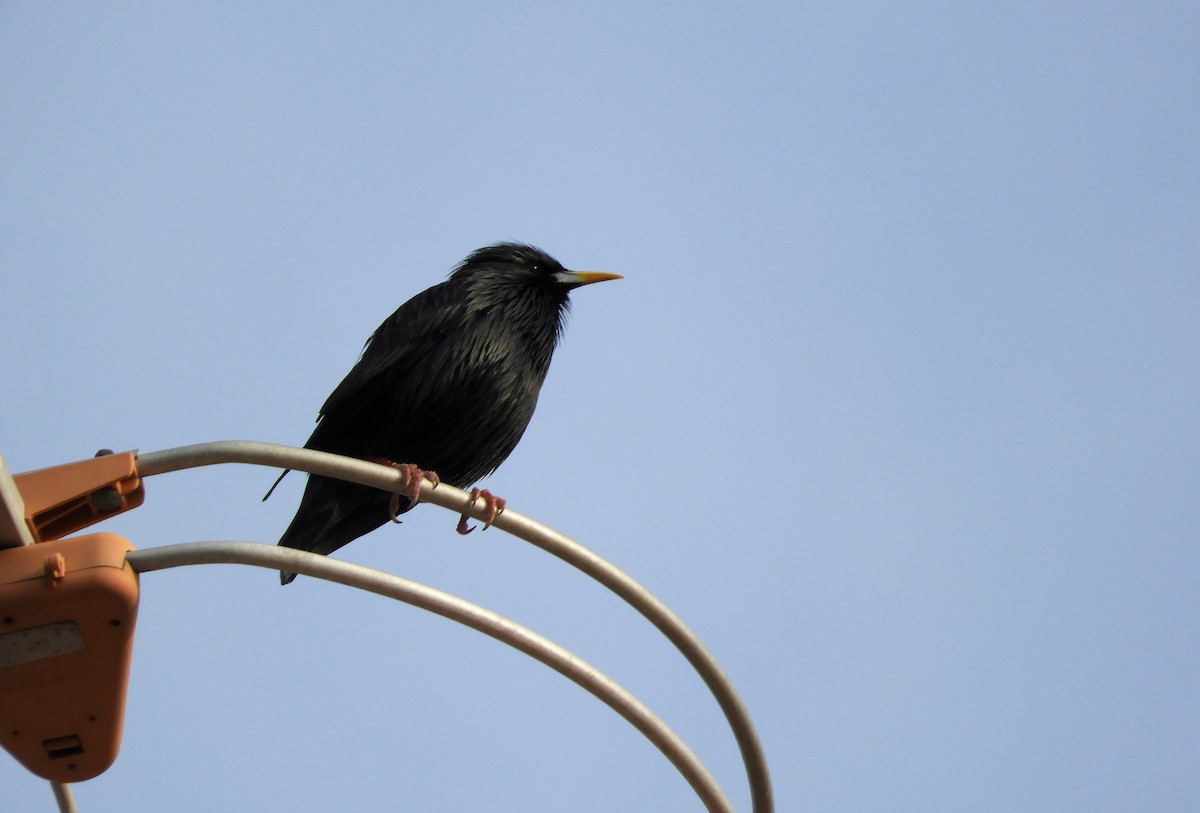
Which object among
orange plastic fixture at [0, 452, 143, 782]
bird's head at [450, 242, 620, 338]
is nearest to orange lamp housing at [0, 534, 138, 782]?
orange plastic fixture at [0, 452, 143, 782]

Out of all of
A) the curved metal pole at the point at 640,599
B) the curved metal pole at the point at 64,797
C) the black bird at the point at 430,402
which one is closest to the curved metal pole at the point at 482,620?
the curved metal pole at the point at 640,599

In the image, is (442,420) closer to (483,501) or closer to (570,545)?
(483,501)

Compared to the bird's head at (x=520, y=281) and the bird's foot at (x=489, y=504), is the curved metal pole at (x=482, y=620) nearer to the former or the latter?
the bird's foot at (x=489, y=504)

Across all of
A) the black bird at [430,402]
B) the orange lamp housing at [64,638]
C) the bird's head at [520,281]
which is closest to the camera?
the orange lamp housing at [64,638]

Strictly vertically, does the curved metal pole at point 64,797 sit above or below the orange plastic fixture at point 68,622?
below

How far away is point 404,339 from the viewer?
18.4 ft

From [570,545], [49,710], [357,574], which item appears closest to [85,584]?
[49,710]

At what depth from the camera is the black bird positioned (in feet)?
17.7

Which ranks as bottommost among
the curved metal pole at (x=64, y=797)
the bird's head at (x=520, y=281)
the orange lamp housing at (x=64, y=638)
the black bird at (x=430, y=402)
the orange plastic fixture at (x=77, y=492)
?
the curved metal pole at (x=64, y=797)

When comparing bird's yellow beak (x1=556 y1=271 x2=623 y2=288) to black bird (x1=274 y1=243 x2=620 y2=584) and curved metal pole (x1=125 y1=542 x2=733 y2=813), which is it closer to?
black bird (x1=274 y1=243 x2=620 y2=584)

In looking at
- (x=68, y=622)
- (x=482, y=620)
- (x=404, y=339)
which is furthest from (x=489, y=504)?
(x=404, y=339)

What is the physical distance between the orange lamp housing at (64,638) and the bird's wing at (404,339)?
8.35 ft

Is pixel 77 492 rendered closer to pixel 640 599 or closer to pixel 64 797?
pixel 64 797

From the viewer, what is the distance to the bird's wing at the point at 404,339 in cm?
554
